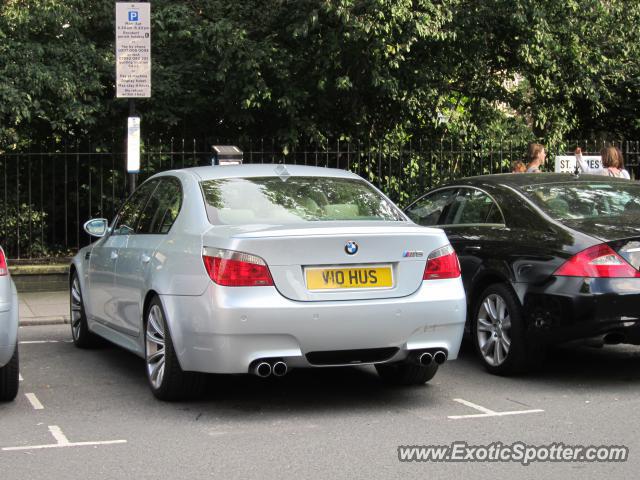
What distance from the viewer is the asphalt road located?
515 centimetres

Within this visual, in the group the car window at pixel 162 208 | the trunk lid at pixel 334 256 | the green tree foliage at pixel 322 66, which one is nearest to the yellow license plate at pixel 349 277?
the trunk lid at pixel 334 256

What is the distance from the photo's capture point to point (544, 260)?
23.7 ft

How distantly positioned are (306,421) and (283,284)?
83 cm

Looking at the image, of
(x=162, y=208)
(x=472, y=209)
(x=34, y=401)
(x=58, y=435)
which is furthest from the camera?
(x=472, y=209)

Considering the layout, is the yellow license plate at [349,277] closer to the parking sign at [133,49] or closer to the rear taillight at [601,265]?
the rear taillight at [601,265]

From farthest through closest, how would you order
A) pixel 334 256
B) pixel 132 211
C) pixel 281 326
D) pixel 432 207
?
pixel 432 207 < pixel 132 211 < pixel 334 256 < pixel 281 326

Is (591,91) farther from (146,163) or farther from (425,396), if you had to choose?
(425,396)

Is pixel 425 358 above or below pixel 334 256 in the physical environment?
below

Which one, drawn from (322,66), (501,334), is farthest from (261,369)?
(322,66)

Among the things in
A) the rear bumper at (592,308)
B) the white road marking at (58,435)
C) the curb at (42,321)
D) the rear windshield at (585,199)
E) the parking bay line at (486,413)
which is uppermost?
the rear windshield at (585,199)

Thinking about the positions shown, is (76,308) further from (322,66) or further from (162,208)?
(322,66)

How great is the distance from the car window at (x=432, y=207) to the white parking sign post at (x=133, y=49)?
422 centimetres

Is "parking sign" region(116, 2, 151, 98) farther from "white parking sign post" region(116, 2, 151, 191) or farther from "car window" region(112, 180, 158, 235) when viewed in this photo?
"car window" region(112, 180, 158, 235)

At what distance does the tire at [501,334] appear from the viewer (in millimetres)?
7367
